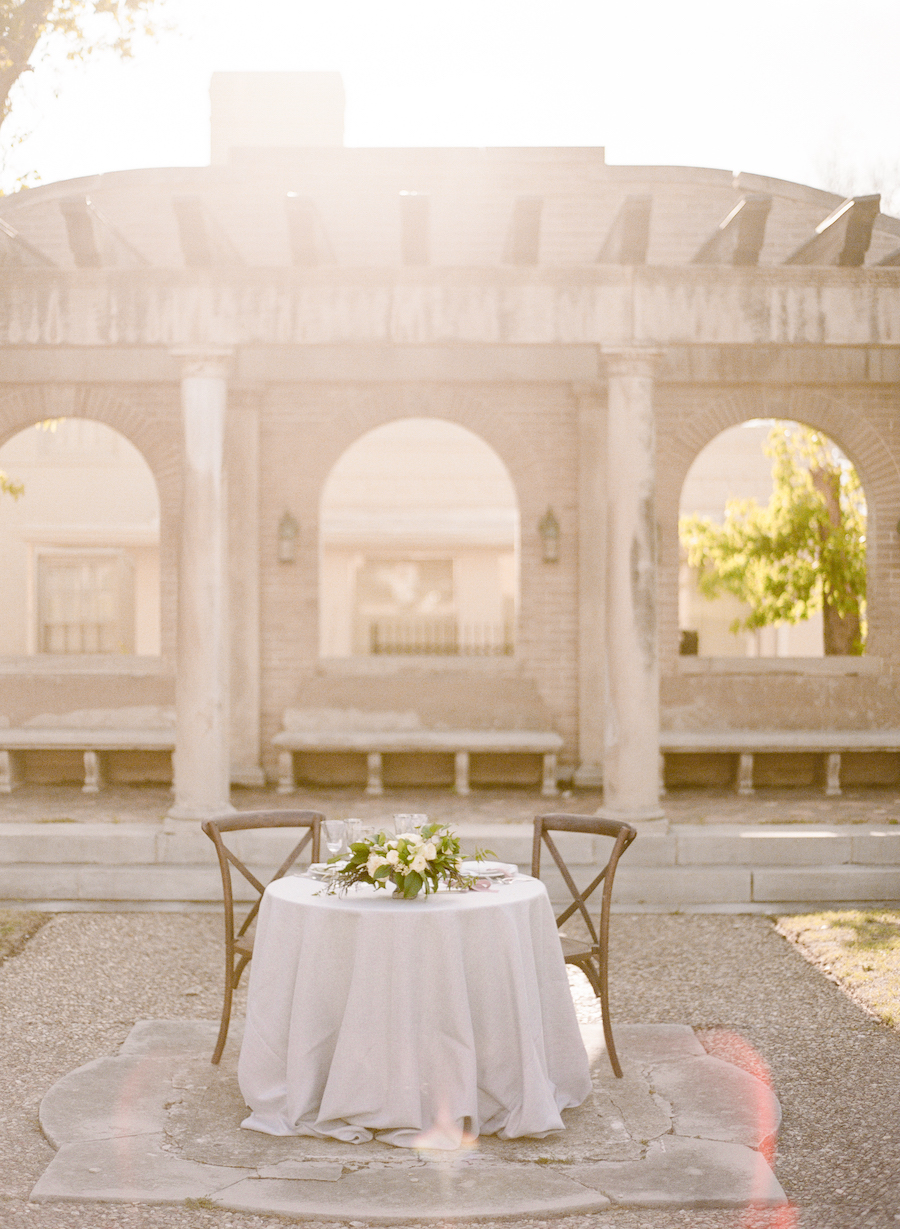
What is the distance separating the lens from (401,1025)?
4266 millimetres

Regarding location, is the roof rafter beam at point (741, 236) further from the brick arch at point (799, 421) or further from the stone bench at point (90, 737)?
the stone bench at point (90, 737)

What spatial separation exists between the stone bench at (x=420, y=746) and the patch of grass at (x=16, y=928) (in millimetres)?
3151

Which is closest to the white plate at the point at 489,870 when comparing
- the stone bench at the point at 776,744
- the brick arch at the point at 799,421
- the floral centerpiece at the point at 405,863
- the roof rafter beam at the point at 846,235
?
the floral centerpiece at the point at 405,863

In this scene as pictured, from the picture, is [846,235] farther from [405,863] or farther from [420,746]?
[405,863]

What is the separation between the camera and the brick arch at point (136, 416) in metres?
11.3

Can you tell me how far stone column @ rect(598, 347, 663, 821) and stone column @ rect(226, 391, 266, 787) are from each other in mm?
3923

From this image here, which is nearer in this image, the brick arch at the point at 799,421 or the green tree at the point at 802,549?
the brick arch at the point at 799,421

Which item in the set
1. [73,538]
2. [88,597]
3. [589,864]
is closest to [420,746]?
[589,864]

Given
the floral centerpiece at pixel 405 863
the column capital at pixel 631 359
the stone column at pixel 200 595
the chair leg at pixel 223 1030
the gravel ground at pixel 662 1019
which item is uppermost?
the column capital at pixel 631 359

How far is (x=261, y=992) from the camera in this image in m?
4.58

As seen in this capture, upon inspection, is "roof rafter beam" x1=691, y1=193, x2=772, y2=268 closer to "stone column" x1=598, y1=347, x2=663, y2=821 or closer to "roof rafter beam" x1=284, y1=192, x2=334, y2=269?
"stone column" x1=598, y1=347, x2=663, y2=821

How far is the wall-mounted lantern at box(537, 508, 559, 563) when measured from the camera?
11188mm

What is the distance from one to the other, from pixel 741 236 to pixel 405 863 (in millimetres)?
5329

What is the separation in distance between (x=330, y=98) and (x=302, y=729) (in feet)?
24.8
